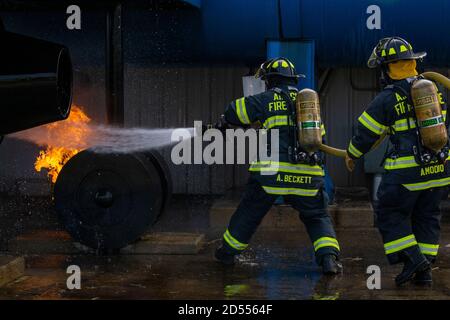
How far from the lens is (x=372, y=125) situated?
5.62 metres

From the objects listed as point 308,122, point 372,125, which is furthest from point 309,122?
point 372,125

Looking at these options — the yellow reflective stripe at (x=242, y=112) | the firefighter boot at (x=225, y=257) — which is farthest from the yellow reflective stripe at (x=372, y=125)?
the firefighter boot at (x=225, y=257)

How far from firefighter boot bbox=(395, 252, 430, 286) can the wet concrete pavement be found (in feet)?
0.26

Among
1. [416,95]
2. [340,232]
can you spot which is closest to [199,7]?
[340,232]

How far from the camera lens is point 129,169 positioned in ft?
22.0

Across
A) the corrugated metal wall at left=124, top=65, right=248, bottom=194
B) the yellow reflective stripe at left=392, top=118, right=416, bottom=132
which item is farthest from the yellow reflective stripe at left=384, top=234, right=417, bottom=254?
the corrugated metal wall at left=124, top=65, right=248, bottom=194

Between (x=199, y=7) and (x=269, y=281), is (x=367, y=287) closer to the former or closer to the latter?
(x=269, y=281)

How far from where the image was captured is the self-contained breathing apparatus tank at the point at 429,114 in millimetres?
5352

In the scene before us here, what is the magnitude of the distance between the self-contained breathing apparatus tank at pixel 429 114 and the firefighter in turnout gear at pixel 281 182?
3.17ft

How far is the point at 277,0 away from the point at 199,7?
723mm

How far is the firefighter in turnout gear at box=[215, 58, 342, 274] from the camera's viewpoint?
20.1 ft

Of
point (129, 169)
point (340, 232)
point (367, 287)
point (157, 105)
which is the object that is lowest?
point (367, 287)

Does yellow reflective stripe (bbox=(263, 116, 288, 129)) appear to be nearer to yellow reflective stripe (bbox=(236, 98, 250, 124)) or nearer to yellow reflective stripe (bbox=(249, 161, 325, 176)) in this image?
yellow reflective stripe (bbox=(236, 98, 250, 124))

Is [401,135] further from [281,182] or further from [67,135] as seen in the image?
[67,135]
